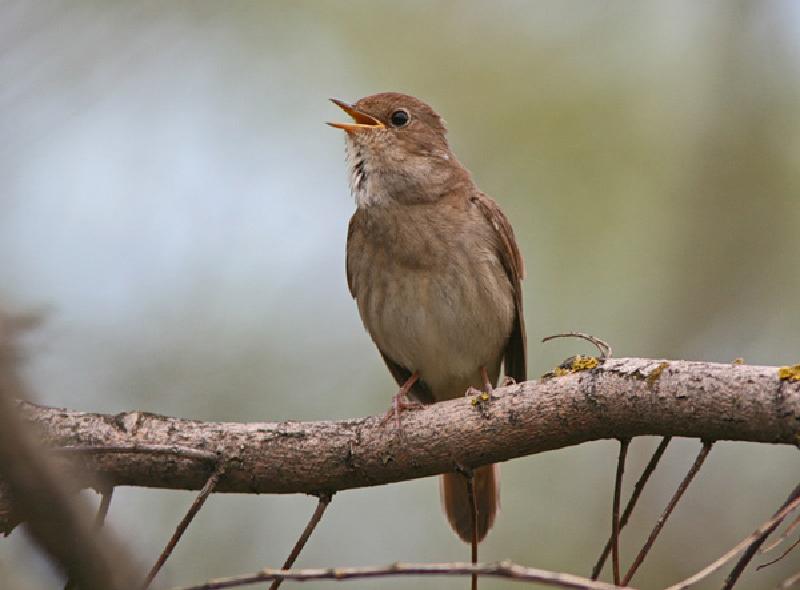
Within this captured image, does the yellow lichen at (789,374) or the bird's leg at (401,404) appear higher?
the bird's leg at (401,404)

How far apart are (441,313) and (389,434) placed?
189 cm

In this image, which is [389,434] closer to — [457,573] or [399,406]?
[399,406]

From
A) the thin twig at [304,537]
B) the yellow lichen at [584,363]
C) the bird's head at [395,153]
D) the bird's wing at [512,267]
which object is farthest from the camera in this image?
the bird's head at [395,153]

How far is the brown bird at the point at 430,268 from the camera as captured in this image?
227 inches

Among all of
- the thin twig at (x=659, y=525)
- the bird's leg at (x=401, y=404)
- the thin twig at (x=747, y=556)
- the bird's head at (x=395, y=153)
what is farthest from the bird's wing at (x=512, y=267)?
the thin twig at (x=747, y=556)

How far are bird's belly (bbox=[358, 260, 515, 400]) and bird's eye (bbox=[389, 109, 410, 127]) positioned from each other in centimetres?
106

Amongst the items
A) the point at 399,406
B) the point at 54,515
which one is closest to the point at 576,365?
the point at 399,406

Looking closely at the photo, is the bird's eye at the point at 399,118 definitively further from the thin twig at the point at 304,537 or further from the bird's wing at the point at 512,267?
the thin twig at the point at 304,537

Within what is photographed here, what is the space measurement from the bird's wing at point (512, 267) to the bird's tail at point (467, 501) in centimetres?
69

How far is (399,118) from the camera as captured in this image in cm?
646

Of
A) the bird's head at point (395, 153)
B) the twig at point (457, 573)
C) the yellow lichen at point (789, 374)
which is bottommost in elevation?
the twig at point (457, 573)

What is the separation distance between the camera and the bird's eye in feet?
21.1

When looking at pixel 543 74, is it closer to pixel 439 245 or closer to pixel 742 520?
pixel 439 245

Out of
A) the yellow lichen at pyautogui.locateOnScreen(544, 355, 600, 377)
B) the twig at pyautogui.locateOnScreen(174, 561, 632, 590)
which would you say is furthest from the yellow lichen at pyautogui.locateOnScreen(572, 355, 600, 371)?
the twig at pyautogui.locateOnScreen(174, 561, 632, 590)
